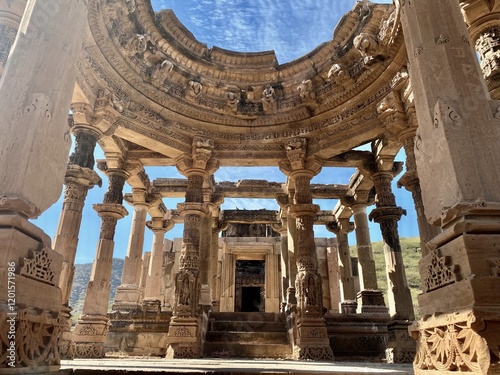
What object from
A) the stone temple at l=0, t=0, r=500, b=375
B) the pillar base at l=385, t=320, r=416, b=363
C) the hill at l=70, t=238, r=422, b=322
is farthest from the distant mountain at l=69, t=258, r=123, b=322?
the pillar base at l=385, t=320, r=416, b=363

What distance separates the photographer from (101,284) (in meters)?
9.56

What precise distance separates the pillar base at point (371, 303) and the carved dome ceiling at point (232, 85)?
5381 millimetres

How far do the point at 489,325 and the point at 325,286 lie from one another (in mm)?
18013

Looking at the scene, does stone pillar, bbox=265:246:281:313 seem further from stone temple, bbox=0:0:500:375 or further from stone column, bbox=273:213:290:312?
stone temple, bbox=0:0:500:375

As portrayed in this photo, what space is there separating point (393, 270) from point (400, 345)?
215cm

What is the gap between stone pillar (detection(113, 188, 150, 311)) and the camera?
472 inches

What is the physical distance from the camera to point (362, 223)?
13.9m

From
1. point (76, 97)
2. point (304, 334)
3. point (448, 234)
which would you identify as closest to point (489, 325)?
point (448, 234)

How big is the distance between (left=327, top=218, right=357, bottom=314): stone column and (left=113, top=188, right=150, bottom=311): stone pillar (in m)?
8.51

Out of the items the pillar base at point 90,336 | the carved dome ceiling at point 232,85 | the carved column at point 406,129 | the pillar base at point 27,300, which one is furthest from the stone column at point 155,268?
the pillar base at point 27,300

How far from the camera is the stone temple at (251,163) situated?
3.11 meters

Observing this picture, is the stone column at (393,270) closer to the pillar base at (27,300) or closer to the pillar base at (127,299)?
the pillar base at (27,300)

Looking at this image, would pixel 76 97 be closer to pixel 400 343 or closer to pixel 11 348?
pixel 11 348

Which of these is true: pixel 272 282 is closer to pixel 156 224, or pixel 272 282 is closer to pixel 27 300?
pixel 156 224
